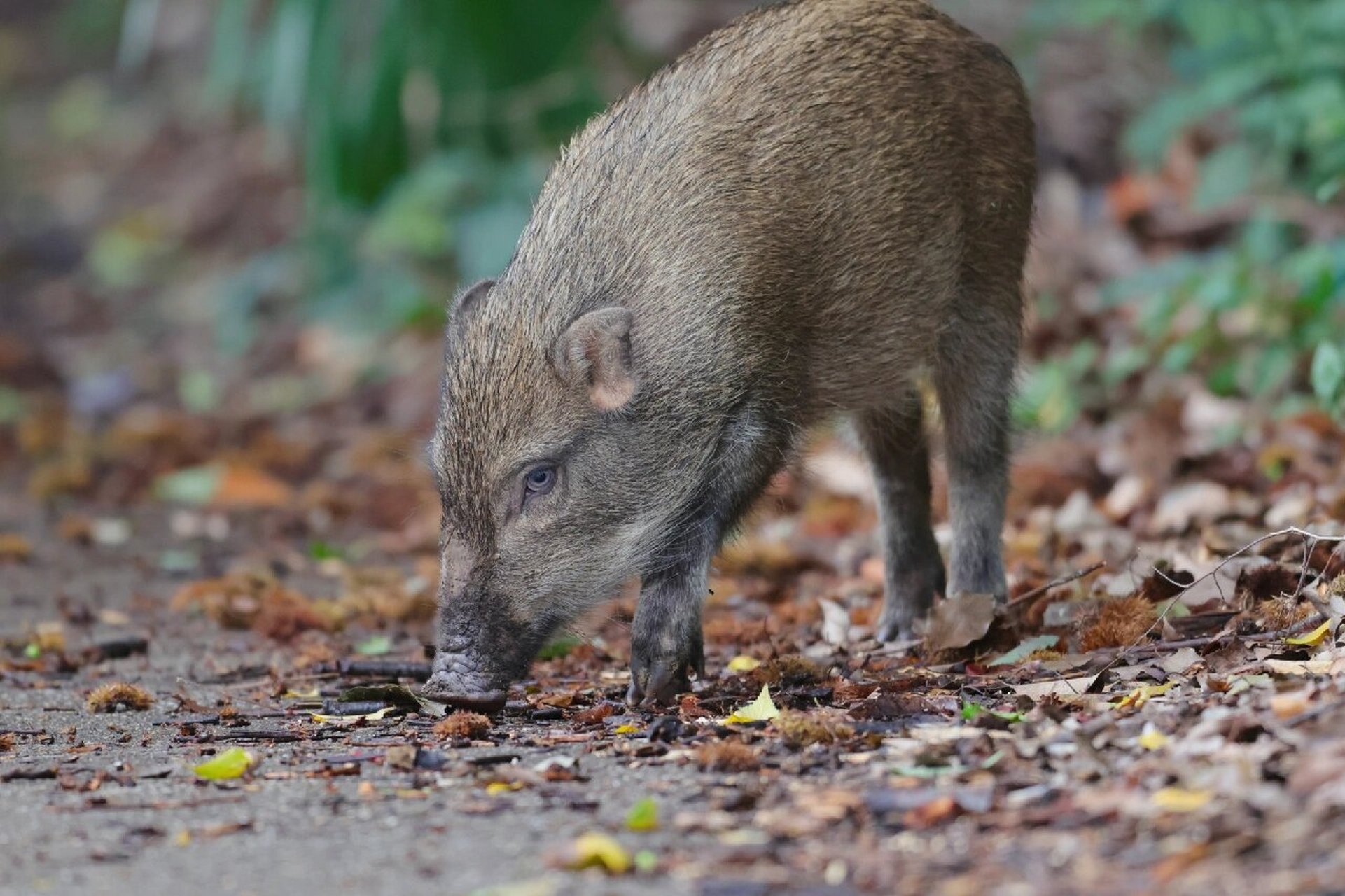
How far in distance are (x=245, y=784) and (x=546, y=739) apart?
0.76 meters

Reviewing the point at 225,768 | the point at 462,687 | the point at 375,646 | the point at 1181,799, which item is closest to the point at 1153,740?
the point at 1181,799

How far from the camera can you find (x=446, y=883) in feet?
11.1

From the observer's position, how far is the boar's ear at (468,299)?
571 centimetres

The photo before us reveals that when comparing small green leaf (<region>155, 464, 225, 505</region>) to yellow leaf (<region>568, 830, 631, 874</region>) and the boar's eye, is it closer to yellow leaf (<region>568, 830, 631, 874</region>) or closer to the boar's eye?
the boar's eye

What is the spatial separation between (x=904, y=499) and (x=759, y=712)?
196 centimetres

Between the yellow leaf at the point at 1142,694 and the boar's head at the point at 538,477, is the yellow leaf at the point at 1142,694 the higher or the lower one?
the lower one

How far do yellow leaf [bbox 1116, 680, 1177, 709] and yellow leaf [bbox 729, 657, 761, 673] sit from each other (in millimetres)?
1395

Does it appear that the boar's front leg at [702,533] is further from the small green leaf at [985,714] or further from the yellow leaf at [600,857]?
the yellow leaf at [600,857]

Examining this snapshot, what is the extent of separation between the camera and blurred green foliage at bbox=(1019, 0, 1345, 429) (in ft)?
24.5

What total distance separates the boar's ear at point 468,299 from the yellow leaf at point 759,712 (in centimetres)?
162

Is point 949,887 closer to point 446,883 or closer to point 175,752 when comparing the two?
point 446,883

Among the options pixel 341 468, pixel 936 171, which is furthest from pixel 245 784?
pixel 341 468

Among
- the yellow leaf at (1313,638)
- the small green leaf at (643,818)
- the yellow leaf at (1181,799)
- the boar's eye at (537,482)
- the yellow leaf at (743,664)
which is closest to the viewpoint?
the yellow leaf at (1181,799)

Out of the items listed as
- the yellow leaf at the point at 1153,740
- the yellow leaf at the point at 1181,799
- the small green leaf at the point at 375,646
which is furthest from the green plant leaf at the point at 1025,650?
the small green leaf at the point at 375,646
